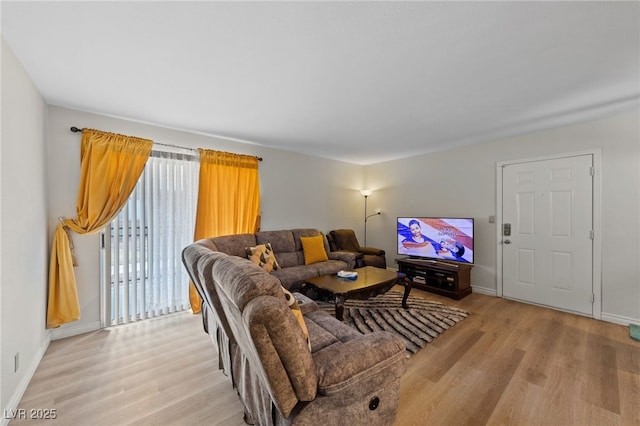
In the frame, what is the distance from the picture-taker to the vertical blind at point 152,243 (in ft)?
9.25

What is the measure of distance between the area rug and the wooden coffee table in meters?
0.24

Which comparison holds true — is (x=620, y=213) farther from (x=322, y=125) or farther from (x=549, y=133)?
(x=322, y=125)

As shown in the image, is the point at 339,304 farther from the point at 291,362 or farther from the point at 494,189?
the point at 494,189

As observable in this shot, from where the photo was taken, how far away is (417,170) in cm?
466

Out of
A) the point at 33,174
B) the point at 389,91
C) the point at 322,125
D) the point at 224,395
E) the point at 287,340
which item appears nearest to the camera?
the point at 287,340

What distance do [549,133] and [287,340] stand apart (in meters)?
4.21

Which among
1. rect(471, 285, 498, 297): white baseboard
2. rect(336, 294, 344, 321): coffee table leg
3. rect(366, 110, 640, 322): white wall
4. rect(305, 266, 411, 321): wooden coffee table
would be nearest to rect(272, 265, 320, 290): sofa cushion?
rect(305, 266, 411, 321): wooden coffee table

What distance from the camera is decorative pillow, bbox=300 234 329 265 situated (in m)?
3.95

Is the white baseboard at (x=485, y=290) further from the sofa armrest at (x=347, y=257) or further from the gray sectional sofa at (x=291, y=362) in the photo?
the gray sectional sofa at (x=291, y=362)

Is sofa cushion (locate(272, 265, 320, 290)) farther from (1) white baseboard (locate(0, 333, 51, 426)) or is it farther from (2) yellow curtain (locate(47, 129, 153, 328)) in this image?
(1) white baseboard (locate(0, 333, 51, 426))

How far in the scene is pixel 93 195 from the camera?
104 inches

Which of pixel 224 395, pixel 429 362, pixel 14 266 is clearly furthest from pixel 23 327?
pixel 429 362

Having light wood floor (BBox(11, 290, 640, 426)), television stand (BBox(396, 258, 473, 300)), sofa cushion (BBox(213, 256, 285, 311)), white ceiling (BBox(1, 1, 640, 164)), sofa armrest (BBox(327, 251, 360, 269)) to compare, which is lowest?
light wood floor (BBox(11, 290, 640, 426))

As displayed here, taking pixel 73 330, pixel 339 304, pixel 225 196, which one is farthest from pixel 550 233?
pixel 73 330
